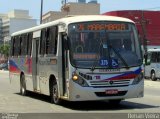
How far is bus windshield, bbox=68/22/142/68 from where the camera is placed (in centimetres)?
1622

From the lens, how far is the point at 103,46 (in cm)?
1645

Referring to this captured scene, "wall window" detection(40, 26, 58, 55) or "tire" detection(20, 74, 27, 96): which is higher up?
→ "wall window" detection(40, 26, 58, 55)

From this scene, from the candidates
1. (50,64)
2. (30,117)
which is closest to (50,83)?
(50,64)

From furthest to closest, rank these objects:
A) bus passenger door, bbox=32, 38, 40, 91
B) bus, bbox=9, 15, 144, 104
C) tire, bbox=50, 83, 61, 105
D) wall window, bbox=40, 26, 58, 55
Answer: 1. bus passenger door, bbox=32, 38, 40, 91
2. wall window, bbox=40, 26, 58, 55
3. tire, bbox=50, 83, 61, 105
4. bus, bbox=9, 15, 144, 104

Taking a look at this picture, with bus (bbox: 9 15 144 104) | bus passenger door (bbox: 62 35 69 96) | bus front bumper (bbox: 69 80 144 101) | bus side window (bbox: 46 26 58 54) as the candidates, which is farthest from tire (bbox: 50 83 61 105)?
bus front bumper (bbox: 69 80 144 101)

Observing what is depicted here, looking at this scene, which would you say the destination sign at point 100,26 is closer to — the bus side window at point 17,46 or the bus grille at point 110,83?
the bus grille at point 110,83

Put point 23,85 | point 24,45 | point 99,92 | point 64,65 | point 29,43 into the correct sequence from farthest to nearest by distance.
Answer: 1. point 23,85
2. point 24,45
3. point 29,43
4. point 64,65
5. point 99,92

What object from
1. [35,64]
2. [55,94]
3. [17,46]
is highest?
[17,46]

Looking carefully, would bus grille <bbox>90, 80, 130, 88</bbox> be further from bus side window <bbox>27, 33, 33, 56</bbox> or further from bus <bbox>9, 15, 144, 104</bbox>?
bus side window <bbox>27, 33, 33, 56</bbox>

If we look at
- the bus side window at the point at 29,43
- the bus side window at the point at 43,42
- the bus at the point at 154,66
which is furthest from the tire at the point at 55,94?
the bus at the point at 154,66

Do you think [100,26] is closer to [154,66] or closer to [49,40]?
[49,40]

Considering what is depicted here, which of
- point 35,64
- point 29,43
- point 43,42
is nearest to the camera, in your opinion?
point 43,42

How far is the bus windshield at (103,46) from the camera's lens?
16219 millimetres

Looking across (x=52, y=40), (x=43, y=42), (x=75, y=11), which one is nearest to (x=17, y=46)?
(x=43, y=42)
